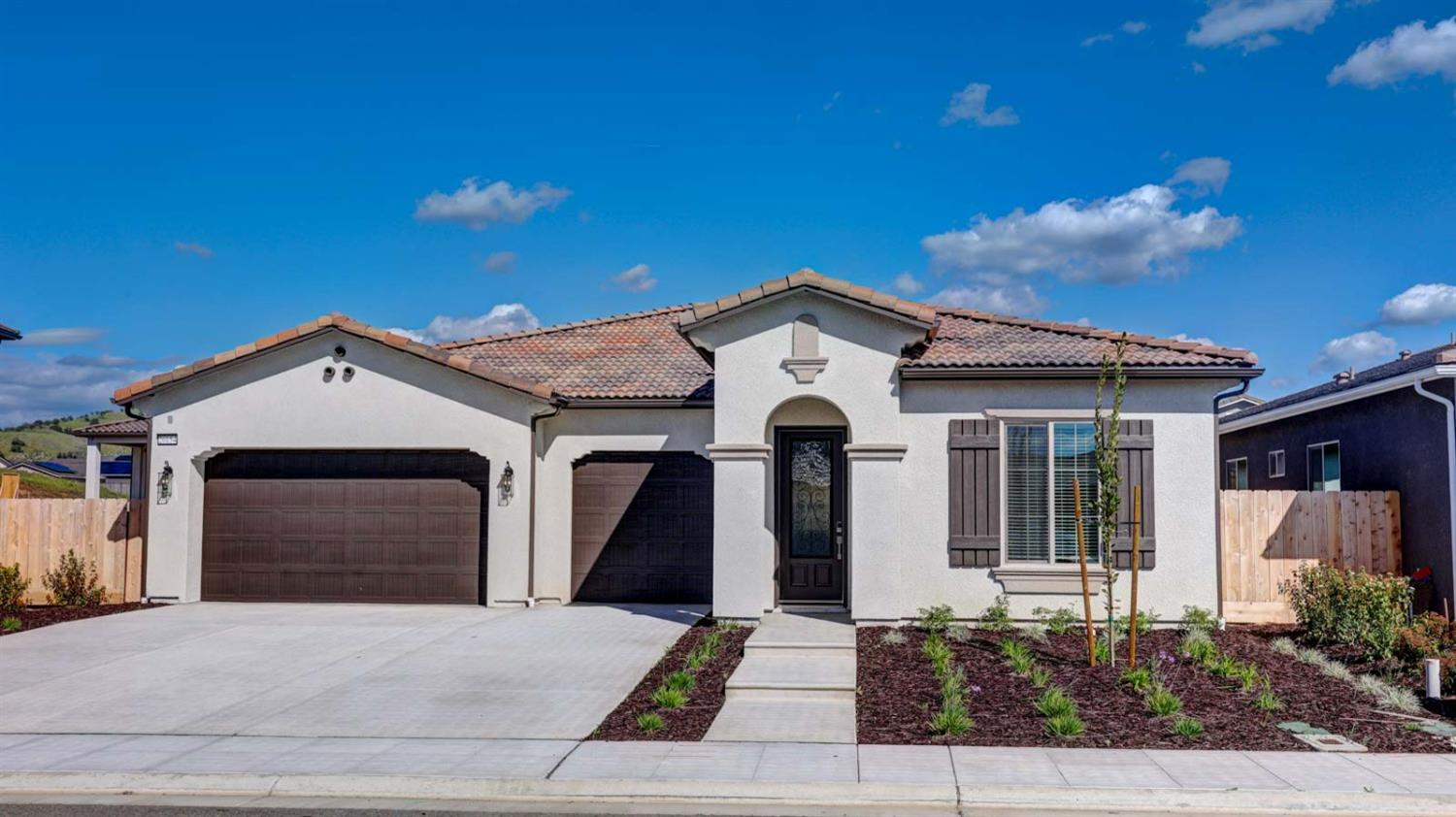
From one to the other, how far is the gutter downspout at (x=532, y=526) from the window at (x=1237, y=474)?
14209mm

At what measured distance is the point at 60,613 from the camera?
15.8m

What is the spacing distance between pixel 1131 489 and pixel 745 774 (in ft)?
25.8

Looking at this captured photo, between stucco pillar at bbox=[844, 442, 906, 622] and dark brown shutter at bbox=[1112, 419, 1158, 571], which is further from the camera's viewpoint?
dark brown shutter at bbox=[1112, 419, 1158, 571]

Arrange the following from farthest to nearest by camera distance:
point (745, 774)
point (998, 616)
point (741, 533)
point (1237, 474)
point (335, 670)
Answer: point (1237, 474), point (741, 533), point (998, 616), point (335, 670), point (745, 774)

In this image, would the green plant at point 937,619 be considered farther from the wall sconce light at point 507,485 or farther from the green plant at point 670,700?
the wall sconce light at point 507,485

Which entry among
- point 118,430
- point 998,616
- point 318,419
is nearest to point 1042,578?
point 998,616

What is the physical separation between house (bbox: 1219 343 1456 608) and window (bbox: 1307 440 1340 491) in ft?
0.05

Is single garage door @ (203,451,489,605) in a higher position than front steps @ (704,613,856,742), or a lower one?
higher

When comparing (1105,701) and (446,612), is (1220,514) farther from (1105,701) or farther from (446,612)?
(446,612)

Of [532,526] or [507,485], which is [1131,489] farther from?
[507,485]

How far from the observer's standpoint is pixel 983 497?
1408cm

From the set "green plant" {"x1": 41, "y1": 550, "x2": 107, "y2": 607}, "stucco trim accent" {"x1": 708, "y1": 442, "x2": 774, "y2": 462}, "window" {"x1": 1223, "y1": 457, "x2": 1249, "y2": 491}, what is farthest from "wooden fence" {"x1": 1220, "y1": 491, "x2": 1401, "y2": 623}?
"green plant" {"x1": 41, "y1": 550, "x2": 107, "y2": 607}

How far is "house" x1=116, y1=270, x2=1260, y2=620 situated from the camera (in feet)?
45.7

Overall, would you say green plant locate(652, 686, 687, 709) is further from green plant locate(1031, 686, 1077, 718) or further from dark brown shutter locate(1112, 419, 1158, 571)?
dark brown shutter locate(1112, 419, 1158, 571)
